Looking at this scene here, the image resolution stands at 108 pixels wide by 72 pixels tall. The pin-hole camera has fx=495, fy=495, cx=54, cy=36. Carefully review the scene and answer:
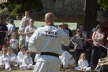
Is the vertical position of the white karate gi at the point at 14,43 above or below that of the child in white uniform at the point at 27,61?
above

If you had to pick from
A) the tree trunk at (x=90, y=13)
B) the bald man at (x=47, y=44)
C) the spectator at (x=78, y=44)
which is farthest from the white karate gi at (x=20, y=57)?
the tree trunk at (x=90, y=13)

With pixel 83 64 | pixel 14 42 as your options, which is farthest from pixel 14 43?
pixel 83 64

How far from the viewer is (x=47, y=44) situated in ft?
36.6

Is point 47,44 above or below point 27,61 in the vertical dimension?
above

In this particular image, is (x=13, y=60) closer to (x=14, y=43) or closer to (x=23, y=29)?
(x=14, y=43)

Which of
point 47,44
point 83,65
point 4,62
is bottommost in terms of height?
point 83,65

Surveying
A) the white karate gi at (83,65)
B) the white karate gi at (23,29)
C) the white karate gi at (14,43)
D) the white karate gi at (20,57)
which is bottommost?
the white karate gi at (83,65)

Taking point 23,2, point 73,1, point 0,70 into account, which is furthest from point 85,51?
point 73,1

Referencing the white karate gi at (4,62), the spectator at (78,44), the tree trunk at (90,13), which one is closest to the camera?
the white karate gi at (4,62)

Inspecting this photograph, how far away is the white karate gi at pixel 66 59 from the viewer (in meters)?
16.5

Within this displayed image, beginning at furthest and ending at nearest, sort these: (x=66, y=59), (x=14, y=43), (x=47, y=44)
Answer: (x=14, y=43)
(x=66, y=59)
(x=47, y=44)

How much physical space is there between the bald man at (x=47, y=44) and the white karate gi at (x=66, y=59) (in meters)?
5.25

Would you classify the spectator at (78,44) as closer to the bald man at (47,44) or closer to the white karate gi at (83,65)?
the white karate gi at (83,65)

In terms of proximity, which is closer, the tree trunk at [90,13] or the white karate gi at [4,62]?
the white karate gi at [4,62]
